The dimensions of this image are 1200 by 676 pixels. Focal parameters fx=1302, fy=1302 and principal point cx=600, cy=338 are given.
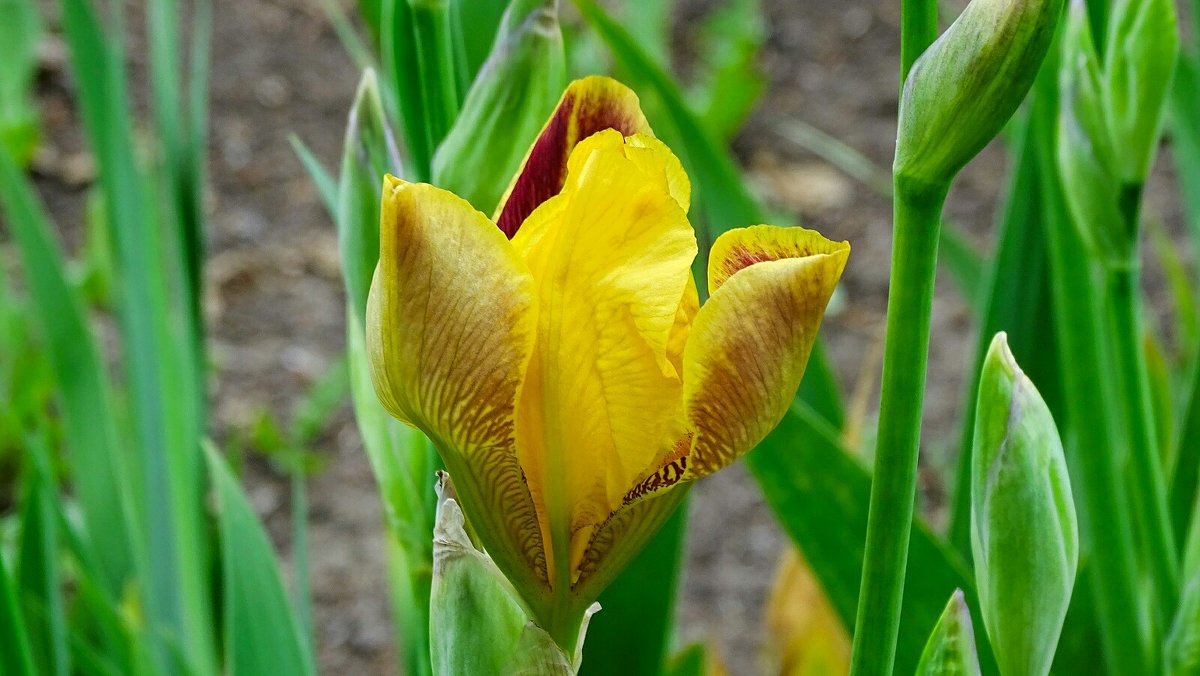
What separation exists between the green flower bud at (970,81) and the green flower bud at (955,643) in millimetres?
117

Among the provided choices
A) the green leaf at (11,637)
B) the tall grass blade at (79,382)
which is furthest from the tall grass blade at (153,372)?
the green leaf at (11,637)

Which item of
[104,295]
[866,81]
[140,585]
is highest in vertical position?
[866,81]

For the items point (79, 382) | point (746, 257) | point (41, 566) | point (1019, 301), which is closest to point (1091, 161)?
point (1019, 301)

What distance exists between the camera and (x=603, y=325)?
326mm

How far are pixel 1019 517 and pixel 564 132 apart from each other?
0.56 ft

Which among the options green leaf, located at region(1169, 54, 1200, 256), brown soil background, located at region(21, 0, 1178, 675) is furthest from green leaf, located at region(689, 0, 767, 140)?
green leaf, located at region(1169, 54, 1200, 256)

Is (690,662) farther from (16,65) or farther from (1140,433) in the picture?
(16,65)

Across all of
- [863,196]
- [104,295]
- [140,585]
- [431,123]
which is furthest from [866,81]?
[431,123]

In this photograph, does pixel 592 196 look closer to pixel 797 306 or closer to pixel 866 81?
pixel 797 306

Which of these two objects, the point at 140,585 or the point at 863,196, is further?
the point at 863,196

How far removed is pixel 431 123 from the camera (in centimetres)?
45

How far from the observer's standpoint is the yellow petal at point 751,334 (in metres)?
0.29

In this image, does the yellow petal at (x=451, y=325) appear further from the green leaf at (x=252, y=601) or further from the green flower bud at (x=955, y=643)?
the green leaf at (x=252, y=601)

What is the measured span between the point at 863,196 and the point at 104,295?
1.12 metres
